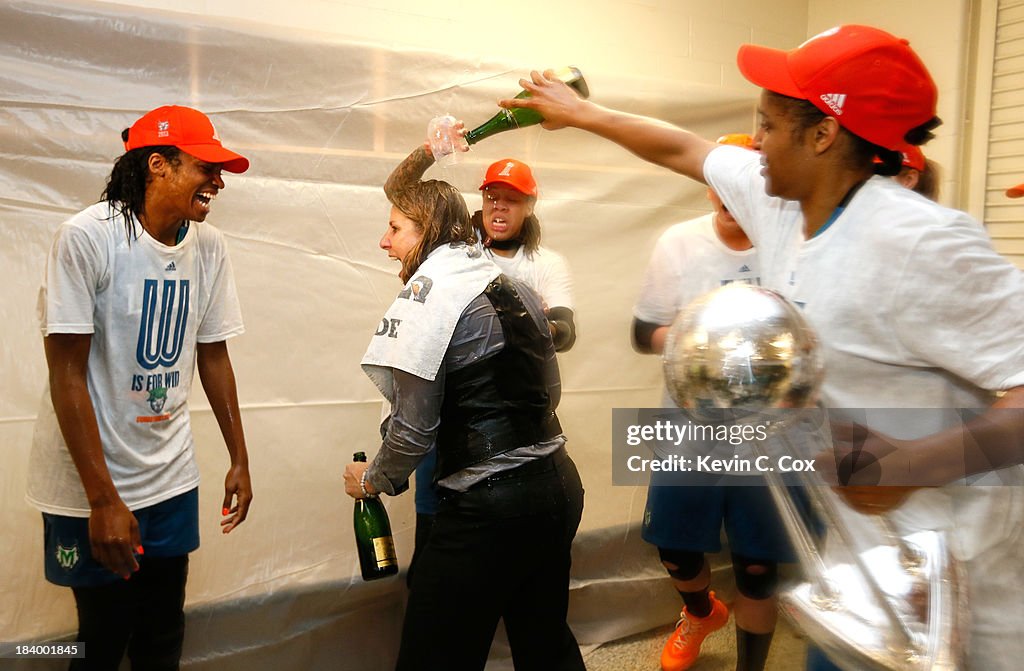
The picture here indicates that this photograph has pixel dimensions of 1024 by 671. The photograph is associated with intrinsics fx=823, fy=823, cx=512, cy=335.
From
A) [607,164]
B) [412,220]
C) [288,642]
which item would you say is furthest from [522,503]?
[607,164]

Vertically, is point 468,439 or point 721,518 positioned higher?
point 468,439

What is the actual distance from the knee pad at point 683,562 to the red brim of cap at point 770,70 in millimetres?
1641

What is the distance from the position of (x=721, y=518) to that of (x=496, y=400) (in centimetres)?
106

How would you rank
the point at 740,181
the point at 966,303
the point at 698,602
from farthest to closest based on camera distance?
the point at 698,602 → the point at 740,181 → the point at 966,303

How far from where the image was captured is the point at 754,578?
7.83 ft

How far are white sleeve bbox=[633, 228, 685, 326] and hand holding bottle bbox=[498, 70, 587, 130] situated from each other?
982mm

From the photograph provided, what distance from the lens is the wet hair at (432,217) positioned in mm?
1705

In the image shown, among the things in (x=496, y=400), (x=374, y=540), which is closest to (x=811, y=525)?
(x=496, y=400)

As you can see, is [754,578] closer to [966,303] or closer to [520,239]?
[520,239]

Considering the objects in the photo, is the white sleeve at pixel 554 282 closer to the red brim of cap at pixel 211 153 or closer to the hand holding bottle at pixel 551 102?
the red brim of cap at pixel 211 153

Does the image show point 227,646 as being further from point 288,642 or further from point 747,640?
point 747,640

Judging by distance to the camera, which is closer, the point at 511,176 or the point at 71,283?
the point at 71,283

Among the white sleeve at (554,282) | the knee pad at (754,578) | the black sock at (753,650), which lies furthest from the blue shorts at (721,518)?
the white sleeve at (554,282)

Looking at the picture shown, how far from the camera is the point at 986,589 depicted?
3.26 feet
